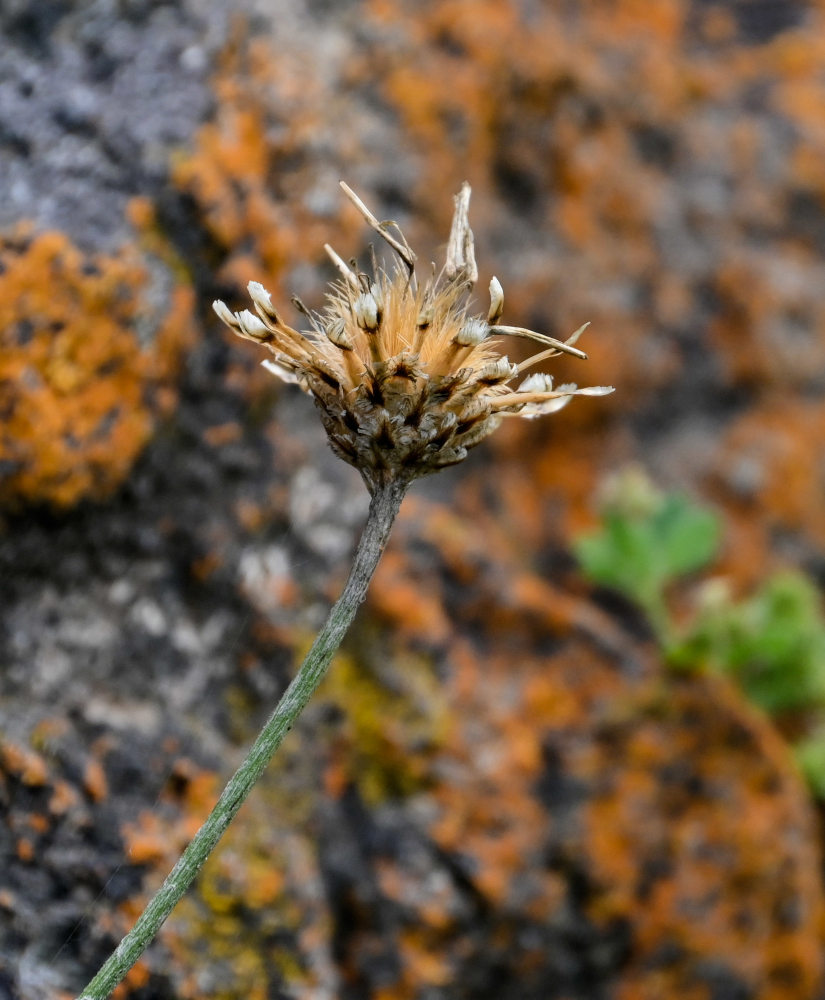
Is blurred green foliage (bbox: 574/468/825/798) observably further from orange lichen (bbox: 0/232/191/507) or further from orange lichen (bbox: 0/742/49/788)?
orange lichen (bbox: 0/742/49/788)

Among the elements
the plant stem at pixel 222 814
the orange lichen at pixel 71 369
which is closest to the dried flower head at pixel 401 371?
the plant stem at pixel 222 814

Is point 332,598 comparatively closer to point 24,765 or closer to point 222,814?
point 24,765

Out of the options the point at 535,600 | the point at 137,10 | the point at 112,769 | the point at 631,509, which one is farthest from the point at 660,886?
the point at 137,10

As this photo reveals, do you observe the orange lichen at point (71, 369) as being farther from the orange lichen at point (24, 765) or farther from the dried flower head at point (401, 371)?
the dried flower head at point (401, 371)

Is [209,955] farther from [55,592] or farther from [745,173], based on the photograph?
[745,173]

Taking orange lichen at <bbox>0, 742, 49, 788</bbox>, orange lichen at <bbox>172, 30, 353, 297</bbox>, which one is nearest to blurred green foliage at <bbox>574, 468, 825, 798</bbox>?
orange lichen at <bbox>172, 30, 353, 297</bbox>
